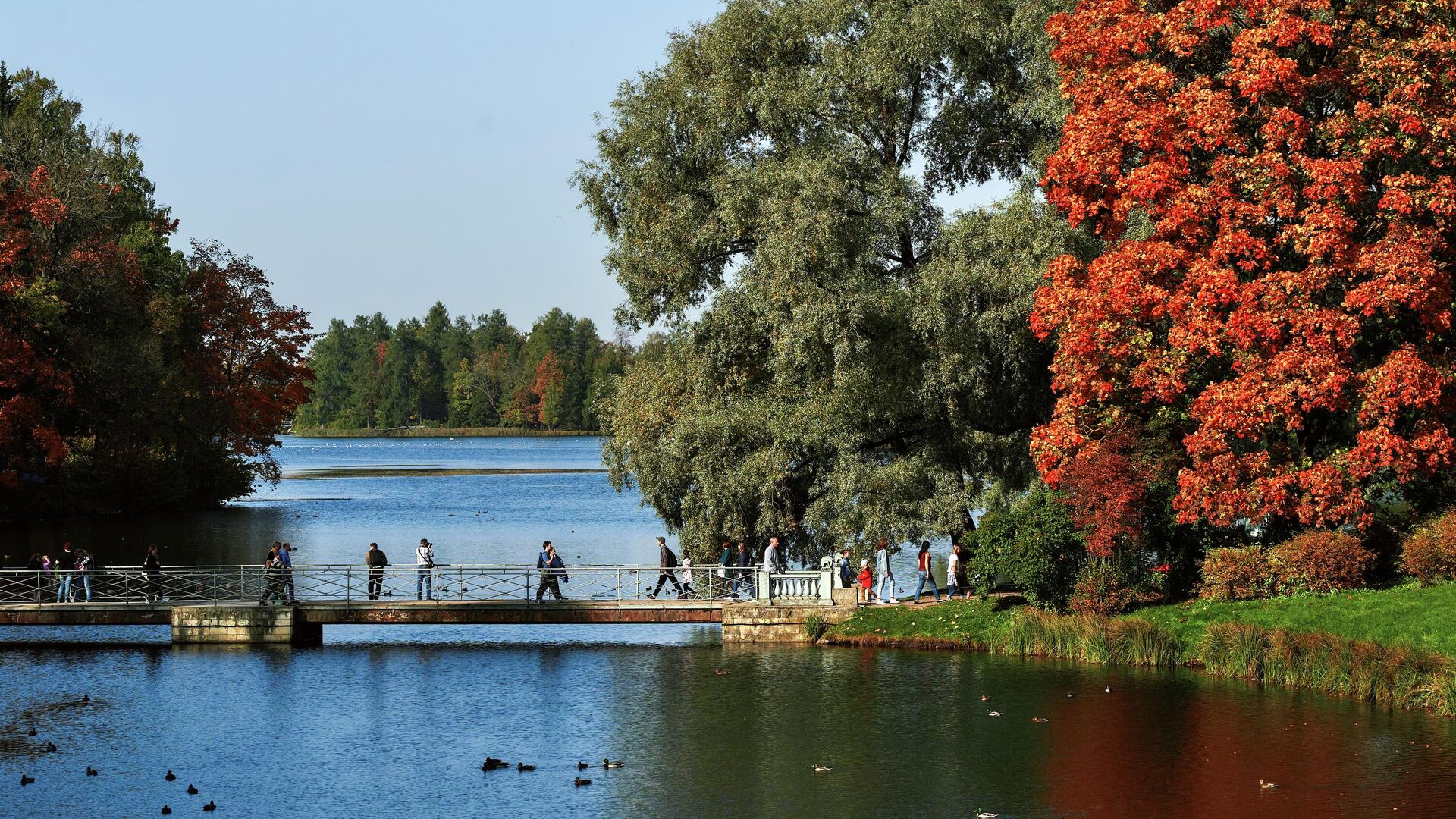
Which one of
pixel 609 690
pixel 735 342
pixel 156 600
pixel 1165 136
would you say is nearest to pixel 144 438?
pixel 156 600

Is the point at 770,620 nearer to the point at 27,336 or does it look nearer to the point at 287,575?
the point at 287,575

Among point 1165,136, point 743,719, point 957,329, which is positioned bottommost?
point 743,719

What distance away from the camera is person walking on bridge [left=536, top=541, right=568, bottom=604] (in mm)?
34469

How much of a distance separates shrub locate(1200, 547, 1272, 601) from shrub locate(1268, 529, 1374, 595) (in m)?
0.32

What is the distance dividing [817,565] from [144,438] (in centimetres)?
4671

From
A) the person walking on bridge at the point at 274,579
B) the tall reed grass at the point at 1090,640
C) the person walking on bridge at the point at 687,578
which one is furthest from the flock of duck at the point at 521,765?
the person walking on bridge at the point at 274,579

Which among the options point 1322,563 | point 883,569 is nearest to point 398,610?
point 883,569

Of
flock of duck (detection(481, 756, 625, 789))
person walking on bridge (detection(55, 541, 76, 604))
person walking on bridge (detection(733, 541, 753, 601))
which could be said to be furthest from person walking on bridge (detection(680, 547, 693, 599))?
person walking on bridge (detection(55, 541, 76, 604))

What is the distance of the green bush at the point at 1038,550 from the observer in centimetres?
3083

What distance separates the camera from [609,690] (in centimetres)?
2806

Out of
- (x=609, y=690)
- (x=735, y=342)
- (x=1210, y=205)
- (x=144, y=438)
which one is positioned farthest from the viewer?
(x=144, y=438)

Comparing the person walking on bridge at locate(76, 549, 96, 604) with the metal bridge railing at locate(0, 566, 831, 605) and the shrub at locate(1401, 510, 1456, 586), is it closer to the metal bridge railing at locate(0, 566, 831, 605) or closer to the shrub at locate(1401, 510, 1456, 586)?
the metal bridge railing at locate(0, 566, 831, 605)

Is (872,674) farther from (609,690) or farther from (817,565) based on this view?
(817,565)

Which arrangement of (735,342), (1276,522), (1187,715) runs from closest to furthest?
(1187,715) → (1276,522) → (735,342)
